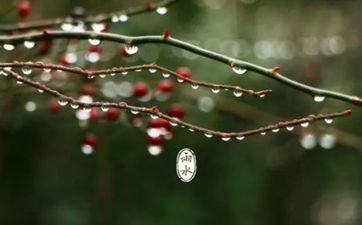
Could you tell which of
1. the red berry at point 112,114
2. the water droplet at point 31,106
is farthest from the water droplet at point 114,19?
the water droplet at point 31,106

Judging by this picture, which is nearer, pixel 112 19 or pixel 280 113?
pixel 112 19

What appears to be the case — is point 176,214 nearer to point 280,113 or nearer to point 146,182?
point 146,182

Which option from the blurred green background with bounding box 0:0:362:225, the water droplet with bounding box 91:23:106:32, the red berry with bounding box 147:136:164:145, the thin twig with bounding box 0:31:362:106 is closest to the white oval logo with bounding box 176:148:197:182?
the red berry with bounding box 147:136:164:145

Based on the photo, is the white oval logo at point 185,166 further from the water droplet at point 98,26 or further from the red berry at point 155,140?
the water droplet at point 98,26

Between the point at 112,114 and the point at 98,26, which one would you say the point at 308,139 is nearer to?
the point at 112,114

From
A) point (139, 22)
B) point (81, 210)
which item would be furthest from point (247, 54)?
point (81, 210)

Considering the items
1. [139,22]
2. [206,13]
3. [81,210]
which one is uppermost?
[206,13]

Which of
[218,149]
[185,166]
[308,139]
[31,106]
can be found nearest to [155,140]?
[185,166]

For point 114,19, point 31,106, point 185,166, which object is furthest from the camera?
point 31,106
